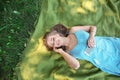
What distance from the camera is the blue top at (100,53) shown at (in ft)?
7.73

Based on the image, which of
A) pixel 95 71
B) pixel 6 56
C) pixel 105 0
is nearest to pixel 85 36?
pixel 95 71

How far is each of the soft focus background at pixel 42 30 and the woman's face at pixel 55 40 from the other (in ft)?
0.76

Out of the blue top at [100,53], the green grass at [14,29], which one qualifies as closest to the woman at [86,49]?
the blue top at [100,53]

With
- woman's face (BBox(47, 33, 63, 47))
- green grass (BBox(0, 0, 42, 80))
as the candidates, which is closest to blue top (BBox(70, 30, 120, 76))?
woman's face (BBox(47, 33, 63, 47))

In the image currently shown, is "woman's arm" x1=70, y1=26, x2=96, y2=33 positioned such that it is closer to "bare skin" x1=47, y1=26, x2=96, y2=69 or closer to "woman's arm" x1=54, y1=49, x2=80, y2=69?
"bare skin" x1=47, y1=26, x2=96, y2=69

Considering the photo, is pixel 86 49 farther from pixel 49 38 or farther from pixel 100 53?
pixel 49 38

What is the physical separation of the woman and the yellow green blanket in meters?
0.08

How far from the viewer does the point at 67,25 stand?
8.86 ft

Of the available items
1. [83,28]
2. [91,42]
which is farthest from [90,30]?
[91,42]

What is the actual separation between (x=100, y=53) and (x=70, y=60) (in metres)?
0.25

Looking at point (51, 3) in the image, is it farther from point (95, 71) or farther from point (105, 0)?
point (95, 71)

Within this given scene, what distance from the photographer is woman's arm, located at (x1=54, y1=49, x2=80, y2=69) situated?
2.34 metres

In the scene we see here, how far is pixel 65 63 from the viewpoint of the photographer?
2467 millimetres

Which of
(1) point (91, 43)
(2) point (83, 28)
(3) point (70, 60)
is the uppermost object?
(2) point (83, 28)
